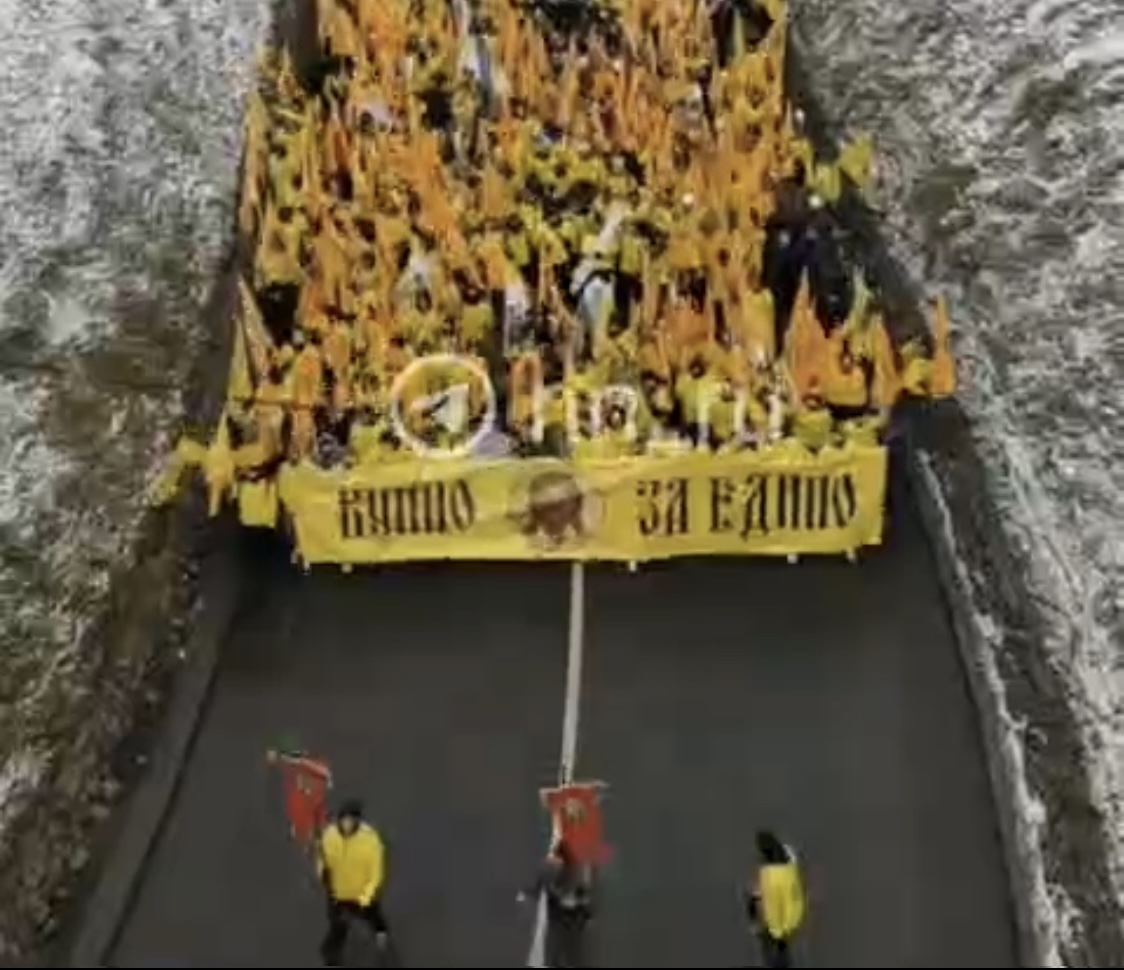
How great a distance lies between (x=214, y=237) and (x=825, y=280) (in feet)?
21.8

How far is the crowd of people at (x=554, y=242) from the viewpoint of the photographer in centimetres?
1772

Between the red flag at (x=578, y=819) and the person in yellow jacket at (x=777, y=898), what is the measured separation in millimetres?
962

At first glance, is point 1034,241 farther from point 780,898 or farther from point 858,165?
point 780,898

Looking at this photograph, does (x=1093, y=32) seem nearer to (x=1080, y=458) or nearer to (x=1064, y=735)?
(x=1080, y=458)

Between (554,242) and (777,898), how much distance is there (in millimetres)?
8587

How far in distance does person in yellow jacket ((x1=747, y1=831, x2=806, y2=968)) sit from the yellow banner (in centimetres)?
449

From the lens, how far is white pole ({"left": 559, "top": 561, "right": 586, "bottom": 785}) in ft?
49.8

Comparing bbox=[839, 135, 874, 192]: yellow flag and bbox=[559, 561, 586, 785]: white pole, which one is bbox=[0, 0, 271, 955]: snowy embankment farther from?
bbox=[839, 135, 874, 192]: yellow flag

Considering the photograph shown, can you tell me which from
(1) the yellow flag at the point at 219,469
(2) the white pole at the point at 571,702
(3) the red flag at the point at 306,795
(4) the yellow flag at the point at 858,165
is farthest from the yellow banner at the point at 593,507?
(4) the yellow flag at the point at 858,165

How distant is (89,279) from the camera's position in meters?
21.6

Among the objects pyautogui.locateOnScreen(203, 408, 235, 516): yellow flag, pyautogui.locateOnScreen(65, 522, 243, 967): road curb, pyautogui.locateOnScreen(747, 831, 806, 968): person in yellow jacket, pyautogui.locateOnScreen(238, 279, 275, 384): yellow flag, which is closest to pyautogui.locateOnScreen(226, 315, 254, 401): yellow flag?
pyautogui.locateOnScreen(238, 279, 275, 384): yellow flag

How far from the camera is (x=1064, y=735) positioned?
1497 centimetres

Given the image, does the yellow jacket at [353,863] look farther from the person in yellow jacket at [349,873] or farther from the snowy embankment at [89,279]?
the snowy embankment at [89,279]

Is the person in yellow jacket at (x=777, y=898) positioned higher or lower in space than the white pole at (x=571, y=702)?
lower
